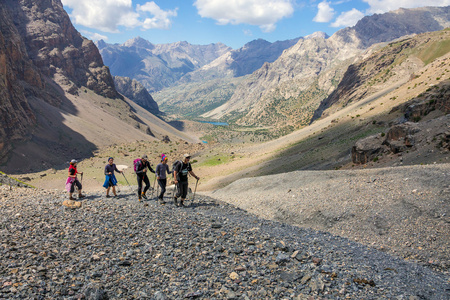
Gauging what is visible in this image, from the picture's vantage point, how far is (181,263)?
25.9ft

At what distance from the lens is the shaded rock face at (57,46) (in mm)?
105062

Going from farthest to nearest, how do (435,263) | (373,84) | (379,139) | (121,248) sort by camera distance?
(373,84), (379,139), (435,263), (121,248)

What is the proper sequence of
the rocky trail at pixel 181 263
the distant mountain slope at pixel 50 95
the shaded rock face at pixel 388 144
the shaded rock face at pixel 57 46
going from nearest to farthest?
the rocky trail at pixel 181 263 → the shaded rock face at pixel 388 144 → the distant mountain slope at pixel 50 95 → the shaded rock face at pixel 57 46

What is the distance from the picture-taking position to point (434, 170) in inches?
602

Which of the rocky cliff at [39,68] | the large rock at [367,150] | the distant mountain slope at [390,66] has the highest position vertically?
the rocky cliff at [39,68]

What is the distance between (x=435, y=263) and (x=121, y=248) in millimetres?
10906

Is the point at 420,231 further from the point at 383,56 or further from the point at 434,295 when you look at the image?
the point at 383,56

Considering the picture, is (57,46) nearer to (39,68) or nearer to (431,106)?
(39,68)

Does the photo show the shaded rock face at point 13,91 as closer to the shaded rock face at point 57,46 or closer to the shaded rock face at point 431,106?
the shaded rock face at point 57,46

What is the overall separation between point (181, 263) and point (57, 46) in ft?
431

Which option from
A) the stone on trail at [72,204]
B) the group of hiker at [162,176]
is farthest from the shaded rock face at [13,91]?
the stone on trail at [72,204]

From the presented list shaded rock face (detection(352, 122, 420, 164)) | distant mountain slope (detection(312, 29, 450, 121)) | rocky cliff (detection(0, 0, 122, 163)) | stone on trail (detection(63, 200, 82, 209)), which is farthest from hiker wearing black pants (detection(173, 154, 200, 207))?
distant mountain slope (detection(312, 29, 450, 121))

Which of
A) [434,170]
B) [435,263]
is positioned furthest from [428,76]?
[435,263]

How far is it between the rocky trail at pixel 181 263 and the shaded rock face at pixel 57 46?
110 m
